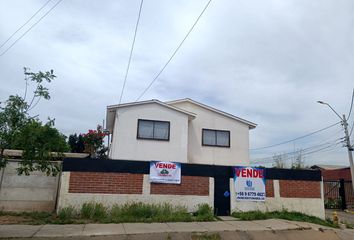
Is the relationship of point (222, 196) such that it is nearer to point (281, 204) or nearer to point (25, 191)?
point (281, 204)

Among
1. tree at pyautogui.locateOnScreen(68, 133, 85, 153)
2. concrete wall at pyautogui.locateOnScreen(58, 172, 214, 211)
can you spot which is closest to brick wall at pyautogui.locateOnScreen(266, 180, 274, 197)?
concrete wall at pyautogui.locateOnScreen(58, 172, 214, 211)

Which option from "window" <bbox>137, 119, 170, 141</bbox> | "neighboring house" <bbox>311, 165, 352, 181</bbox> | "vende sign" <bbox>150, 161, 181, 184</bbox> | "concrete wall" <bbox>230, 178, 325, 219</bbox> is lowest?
"concrete wall" <bbox>230, 178, 325, 219</bbox>

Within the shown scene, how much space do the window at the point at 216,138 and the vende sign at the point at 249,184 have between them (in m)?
7.54

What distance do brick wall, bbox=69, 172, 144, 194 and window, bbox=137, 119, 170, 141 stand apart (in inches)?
260

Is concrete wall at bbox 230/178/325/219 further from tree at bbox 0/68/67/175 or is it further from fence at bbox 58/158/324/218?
tree at bbox 0/68/67/175

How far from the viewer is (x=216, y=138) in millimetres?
22062

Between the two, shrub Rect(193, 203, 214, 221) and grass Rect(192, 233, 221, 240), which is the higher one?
shrub Rect(193, 203, 214, 221)

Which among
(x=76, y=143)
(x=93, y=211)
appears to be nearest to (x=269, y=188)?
(x=93, y=211)

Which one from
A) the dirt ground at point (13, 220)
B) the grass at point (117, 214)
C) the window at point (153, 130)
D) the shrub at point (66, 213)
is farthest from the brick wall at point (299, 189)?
the dirt ground at point (13, 220)

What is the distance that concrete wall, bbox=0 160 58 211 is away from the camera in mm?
12578

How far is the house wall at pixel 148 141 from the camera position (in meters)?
18.8

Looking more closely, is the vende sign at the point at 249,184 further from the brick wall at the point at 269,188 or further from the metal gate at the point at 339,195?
the metal gate at the point at 339,195

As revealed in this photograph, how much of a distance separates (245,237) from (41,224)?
642 centimetres

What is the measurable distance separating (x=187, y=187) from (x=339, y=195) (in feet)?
46.4
